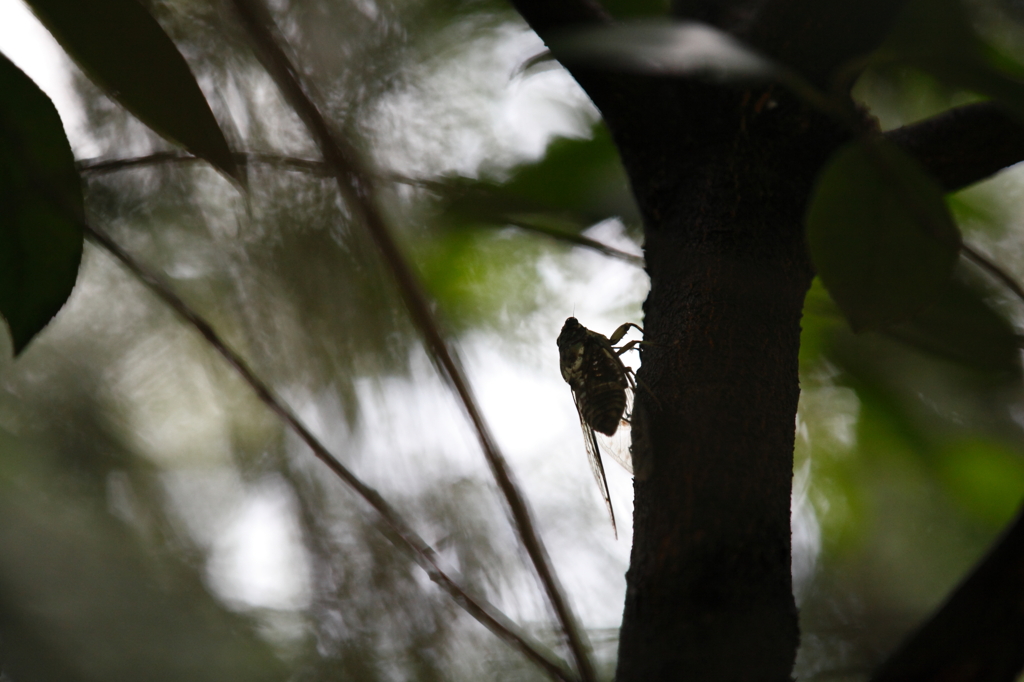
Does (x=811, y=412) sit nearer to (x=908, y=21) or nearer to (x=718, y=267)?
(x=718, y=267)

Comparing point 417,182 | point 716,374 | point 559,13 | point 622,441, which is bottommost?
point 716,374

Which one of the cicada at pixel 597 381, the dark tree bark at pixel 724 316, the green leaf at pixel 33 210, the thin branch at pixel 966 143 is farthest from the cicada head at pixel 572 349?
the green leaf at pixel 33 210

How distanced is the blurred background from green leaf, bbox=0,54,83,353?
1.04 ft

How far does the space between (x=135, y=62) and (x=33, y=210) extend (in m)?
0.13

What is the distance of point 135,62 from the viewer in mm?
473

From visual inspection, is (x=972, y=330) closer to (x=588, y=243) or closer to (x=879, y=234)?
(x=879, y=234)

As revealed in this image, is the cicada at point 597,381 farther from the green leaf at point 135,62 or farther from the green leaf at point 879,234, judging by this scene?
the green leaf at point 135,62

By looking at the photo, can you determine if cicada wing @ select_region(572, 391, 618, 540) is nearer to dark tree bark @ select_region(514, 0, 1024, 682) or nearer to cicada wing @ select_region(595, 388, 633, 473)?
cicada wing @ select_region(595, 388, 633, 473)

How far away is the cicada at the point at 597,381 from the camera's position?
0.78m

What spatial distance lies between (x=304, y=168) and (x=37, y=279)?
0.38m

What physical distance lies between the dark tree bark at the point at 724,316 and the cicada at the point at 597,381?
0.79 ft

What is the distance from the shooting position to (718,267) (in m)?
0.51

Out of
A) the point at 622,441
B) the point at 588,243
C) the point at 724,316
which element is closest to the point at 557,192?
the point at 588,243

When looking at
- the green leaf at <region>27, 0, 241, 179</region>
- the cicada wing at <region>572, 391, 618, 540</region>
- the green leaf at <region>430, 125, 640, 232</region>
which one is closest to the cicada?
the cicada wing at <region>572, 391, 618, 540</region>
